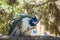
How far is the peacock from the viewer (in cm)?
155

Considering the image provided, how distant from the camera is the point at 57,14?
1559mm

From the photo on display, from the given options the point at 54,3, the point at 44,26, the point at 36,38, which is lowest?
the point at 36,38

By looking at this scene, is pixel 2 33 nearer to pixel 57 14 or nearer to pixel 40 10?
pixel 40 10

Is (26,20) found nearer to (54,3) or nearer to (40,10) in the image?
(40,10)

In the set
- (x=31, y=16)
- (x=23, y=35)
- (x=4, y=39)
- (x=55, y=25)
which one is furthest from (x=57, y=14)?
(x=4, y=39)

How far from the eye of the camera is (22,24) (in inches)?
61.5

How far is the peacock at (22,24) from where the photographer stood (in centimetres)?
155

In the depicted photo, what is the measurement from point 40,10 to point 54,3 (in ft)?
0.53

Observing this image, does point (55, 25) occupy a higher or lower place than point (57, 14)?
lower

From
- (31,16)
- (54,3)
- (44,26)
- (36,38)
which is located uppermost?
(54,3)

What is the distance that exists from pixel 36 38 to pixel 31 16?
0.23 meters

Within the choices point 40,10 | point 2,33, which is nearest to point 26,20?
point 40,10

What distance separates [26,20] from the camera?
1.57 meters

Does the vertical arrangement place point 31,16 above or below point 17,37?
above
